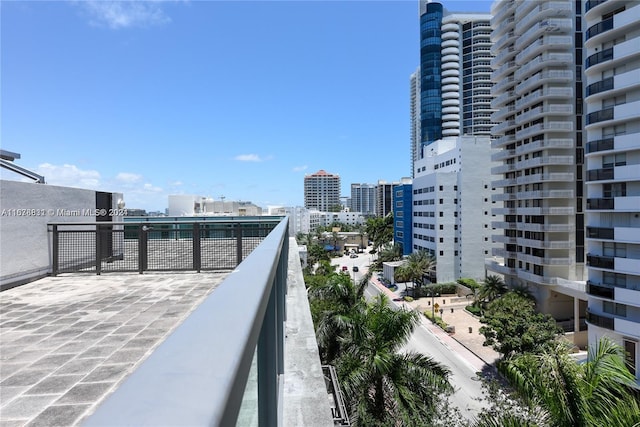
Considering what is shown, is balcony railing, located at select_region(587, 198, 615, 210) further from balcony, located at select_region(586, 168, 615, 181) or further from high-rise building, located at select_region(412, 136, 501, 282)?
high-rise building, located at select_region(412, 136, 501, 282)

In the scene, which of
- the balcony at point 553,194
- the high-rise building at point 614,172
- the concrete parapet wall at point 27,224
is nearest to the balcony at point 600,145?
the high-rise building at point 614,172

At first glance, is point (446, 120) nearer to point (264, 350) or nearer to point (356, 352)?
point (356, 352)

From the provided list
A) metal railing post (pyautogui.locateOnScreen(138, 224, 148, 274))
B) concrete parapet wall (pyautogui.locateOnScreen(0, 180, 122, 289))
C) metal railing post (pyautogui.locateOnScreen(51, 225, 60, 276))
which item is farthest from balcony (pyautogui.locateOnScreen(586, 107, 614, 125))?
metal railing post (pyautogui.locateOnScreen(51, 225, 60, 276))

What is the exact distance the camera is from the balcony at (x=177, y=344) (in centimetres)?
49

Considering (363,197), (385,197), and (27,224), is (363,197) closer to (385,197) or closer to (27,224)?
(385,197)

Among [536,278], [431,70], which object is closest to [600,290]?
[536,278]

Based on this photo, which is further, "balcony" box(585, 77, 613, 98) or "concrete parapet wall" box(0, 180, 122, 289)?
"balcony" box(585, 77, 613, 98)

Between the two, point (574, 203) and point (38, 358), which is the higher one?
point (574, 203)

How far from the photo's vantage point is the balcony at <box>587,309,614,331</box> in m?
22.2

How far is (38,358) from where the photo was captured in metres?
3.23

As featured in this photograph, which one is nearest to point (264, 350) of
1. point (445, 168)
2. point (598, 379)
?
point (598, 379)

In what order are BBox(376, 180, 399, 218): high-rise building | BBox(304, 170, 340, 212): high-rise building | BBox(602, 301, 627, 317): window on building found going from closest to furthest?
1. BBox(602, 301, 627, 317): window on building
2. BBox(376, 180, 399, 218): high-rise building
3. BBox(304, 170, 340, 212): high-rise building

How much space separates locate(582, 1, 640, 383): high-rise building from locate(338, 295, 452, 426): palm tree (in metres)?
18.4

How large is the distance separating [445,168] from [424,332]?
2964 centimetres
